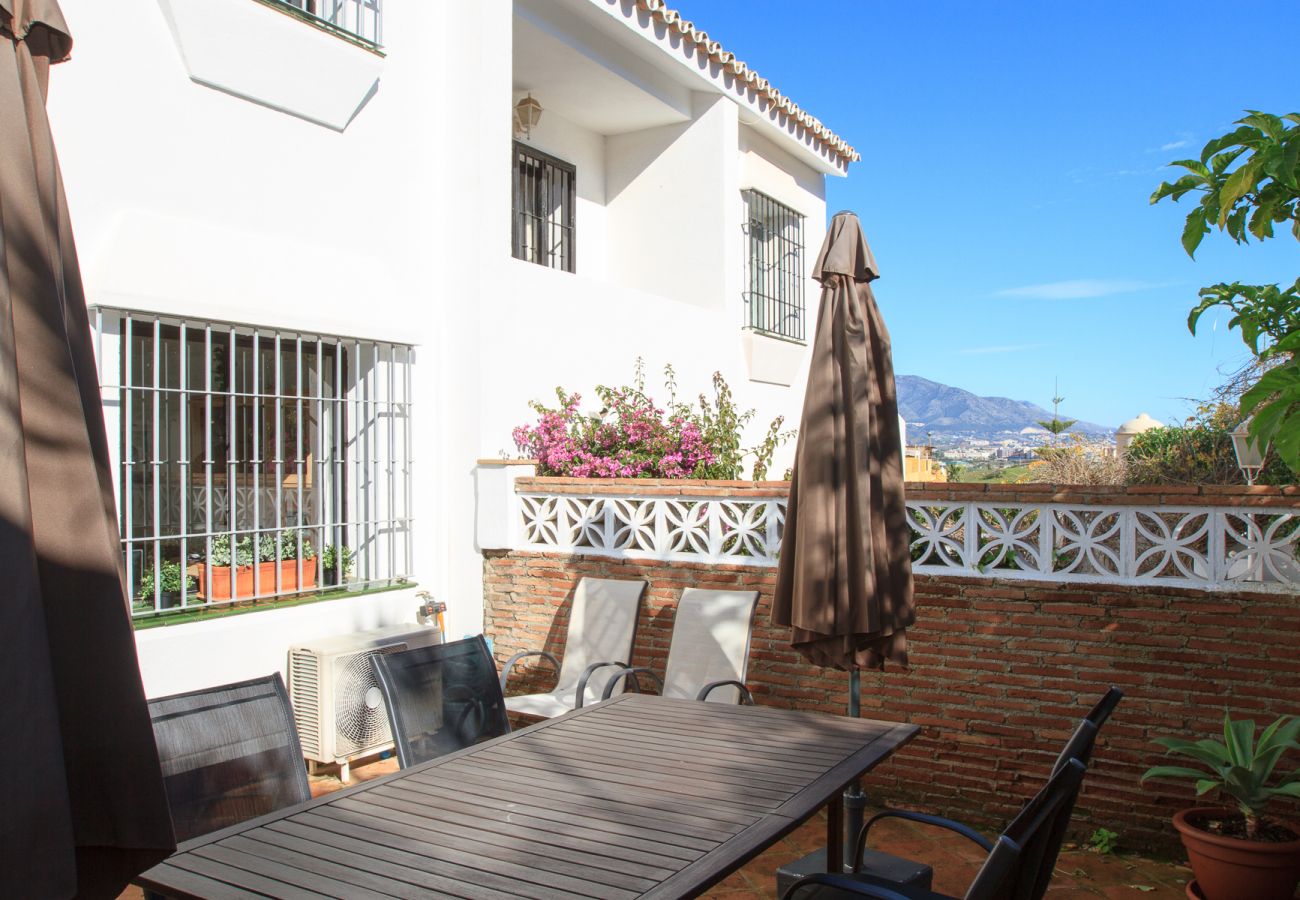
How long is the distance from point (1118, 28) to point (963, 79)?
28.7 feet

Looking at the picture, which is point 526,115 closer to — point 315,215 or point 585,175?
point 585,175

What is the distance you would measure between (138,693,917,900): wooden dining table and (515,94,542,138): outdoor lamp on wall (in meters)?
6.56

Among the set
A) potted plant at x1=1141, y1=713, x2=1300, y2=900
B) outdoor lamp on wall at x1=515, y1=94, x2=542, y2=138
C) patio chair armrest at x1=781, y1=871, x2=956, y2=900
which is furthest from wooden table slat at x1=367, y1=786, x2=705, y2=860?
outdoor lamp on wall at x1=515, y1=94, x2=542, y2=138

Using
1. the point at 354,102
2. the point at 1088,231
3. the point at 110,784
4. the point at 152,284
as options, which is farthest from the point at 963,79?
the point at 1088,231

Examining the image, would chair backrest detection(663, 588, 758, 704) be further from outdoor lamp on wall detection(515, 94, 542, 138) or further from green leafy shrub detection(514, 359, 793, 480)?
outdoor lamp on wall detection(515, 94, 542, 138)

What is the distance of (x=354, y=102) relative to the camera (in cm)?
608

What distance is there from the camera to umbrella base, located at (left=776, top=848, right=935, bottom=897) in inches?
145

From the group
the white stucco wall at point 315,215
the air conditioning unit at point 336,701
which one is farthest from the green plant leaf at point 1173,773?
the white stucco wall at point 315,215

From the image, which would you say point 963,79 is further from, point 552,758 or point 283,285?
point 552,758

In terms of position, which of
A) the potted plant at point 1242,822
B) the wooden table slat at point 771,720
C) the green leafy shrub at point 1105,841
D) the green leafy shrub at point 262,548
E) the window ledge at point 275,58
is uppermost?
the window ledge at point 275,58

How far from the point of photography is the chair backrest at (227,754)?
2801 millimetres

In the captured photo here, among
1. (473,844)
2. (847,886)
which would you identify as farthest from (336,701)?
(847,886)

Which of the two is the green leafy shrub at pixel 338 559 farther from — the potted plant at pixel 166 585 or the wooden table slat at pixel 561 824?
the wooden table slat at pixel 561 824

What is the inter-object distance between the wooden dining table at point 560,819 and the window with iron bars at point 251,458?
2.63 meters
